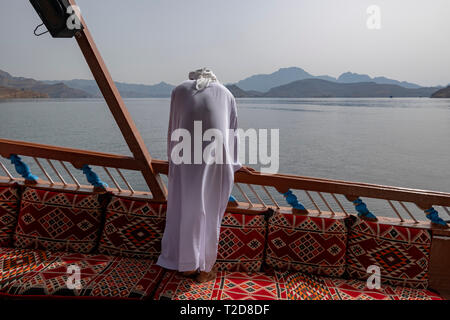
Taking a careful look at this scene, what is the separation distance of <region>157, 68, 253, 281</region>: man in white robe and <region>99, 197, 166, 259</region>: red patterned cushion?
0.21 metres

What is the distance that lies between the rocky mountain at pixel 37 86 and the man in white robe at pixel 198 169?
5.39ft

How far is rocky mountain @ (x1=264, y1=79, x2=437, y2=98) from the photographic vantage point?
3.82 metres

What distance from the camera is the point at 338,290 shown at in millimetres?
1650

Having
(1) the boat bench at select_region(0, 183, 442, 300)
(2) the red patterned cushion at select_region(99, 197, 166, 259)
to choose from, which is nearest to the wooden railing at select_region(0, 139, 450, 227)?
(1) the boat bench at select_region(0, 183, 442, 300)

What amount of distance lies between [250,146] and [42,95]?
7.85ft

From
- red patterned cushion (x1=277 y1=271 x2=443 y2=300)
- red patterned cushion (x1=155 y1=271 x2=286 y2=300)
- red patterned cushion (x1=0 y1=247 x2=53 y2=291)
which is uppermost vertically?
red patterned cushion (x1=0 y1=247 x2=53 y2=291)

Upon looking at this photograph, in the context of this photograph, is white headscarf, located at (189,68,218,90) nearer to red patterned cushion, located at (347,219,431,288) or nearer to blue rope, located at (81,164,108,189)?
blue rope, located at (81,164,108,189)

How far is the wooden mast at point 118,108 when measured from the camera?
153cm

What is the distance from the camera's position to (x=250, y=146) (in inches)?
79.5

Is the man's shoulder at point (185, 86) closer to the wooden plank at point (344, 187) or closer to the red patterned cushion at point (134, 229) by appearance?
the wooden plank at point (344, 187)

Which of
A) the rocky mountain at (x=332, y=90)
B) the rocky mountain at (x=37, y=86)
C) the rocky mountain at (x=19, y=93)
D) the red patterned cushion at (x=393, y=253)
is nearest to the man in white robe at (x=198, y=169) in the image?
the red patterned cushion at (x=393, y=253)

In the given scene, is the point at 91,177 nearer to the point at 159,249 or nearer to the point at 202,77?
the point at 159,249

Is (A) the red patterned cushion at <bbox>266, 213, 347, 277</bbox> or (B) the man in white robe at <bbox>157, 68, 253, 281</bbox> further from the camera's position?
(A) the red patterned cushion at <bbox>266, 213, 347, 277</bbox>
